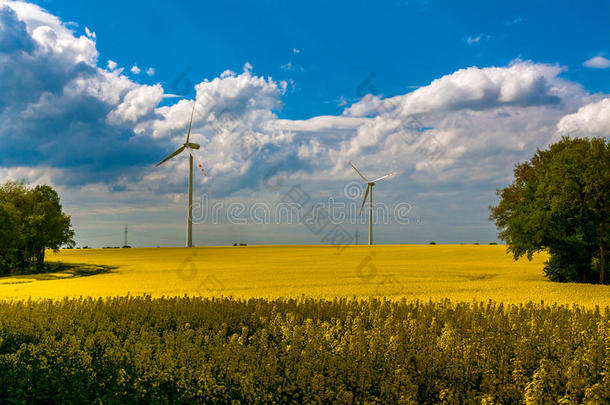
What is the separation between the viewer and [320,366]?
9547mm

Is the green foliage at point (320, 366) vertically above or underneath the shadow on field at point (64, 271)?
above

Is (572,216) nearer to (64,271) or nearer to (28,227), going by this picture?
(64,271)

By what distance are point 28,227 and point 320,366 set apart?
206 feet

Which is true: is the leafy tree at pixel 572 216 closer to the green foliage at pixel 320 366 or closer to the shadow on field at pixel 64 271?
the green foliage at pixel 320 366

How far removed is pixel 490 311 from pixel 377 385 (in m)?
8.42

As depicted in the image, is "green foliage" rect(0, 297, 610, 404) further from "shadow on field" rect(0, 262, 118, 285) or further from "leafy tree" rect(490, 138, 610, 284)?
"shadow on field" rect(0, 262, 118, 285)

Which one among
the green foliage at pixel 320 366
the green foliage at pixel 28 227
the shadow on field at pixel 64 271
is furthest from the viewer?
the green foliage at pixel 28 227

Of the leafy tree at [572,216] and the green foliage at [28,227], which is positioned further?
the green foliage at [28,227]

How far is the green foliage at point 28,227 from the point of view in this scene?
57.1 metres

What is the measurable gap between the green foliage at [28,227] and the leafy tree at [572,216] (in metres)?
58.4

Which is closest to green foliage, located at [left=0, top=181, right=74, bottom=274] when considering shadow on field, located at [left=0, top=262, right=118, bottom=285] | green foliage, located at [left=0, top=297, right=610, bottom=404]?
shadow on field, located at [left=0, top=262, right=118, bottom=285]

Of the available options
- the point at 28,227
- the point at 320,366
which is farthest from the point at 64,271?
the point at 320,366

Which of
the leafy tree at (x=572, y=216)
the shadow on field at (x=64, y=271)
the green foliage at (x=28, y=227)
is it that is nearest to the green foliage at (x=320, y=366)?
the leafy tree at (x=572, y=216)

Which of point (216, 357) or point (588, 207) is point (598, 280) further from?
point (216, 357)
